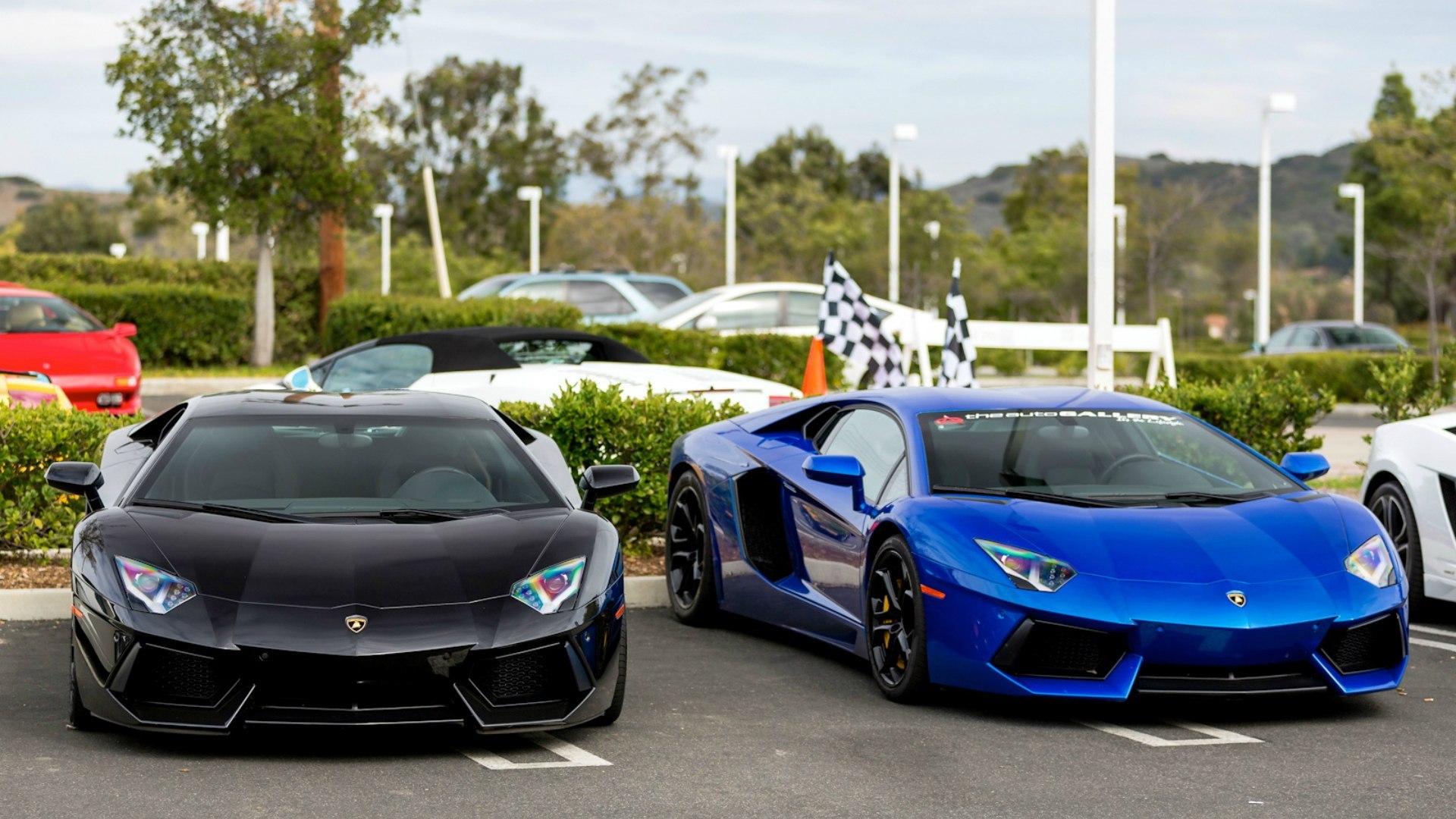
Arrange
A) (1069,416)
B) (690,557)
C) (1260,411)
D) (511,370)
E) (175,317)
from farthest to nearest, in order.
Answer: (175,317) → (511,370) → (1260,411) → (690,557) → (1069,416)

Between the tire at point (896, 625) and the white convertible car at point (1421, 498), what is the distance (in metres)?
3.03

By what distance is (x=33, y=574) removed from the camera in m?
8.96

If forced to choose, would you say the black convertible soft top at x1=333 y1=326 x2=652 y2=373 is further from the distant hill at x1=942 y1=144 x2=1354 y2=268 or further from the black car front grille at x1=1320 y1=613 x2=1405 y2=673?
the distant hill at x1=942 y1=144 x2=1354 y2=268

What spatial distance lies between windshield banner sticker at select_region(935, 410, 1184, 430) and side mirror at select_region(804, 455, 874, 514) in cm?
44

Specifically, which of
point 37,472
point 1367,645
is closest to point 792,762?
point 1367,645

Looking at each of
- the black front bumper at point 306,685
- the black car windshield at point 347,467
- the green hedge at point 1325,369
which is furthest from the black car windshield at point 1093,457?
the green hedge at point 1325,369

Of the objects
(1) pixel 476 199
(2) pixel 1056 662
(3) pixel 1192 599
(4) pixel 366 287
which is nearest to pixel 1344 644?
(3) pixel 1192 599

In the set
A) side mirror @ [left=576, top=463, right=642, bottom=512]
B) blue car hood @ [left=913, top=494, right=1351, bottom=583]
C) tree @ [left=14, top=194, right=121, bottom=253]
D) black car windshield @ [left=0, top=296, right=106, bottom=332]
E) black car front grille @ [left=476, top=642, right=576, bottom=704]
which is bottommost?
black car front grille @ [left=476, top=642, right=576, bottom=704]

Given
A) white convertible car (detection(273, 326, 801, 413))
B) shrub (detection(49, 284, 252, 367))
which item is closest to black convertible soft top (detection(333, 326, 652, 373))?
white convertible car (detection(273, 326, 801, 413))

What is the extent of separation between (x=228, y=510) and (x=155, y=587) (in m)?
0.63

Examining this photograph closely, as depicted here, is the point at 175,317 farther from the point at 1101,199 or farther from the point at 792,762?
the point at 792,762

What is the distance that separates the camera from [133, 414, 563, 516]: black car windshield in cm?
632

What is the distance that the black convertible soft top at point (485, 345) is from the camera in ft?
42.2

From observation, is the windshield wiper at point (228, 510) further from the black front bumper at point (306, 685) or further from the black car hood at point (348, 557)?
the black front bumper at point (306, 685)
